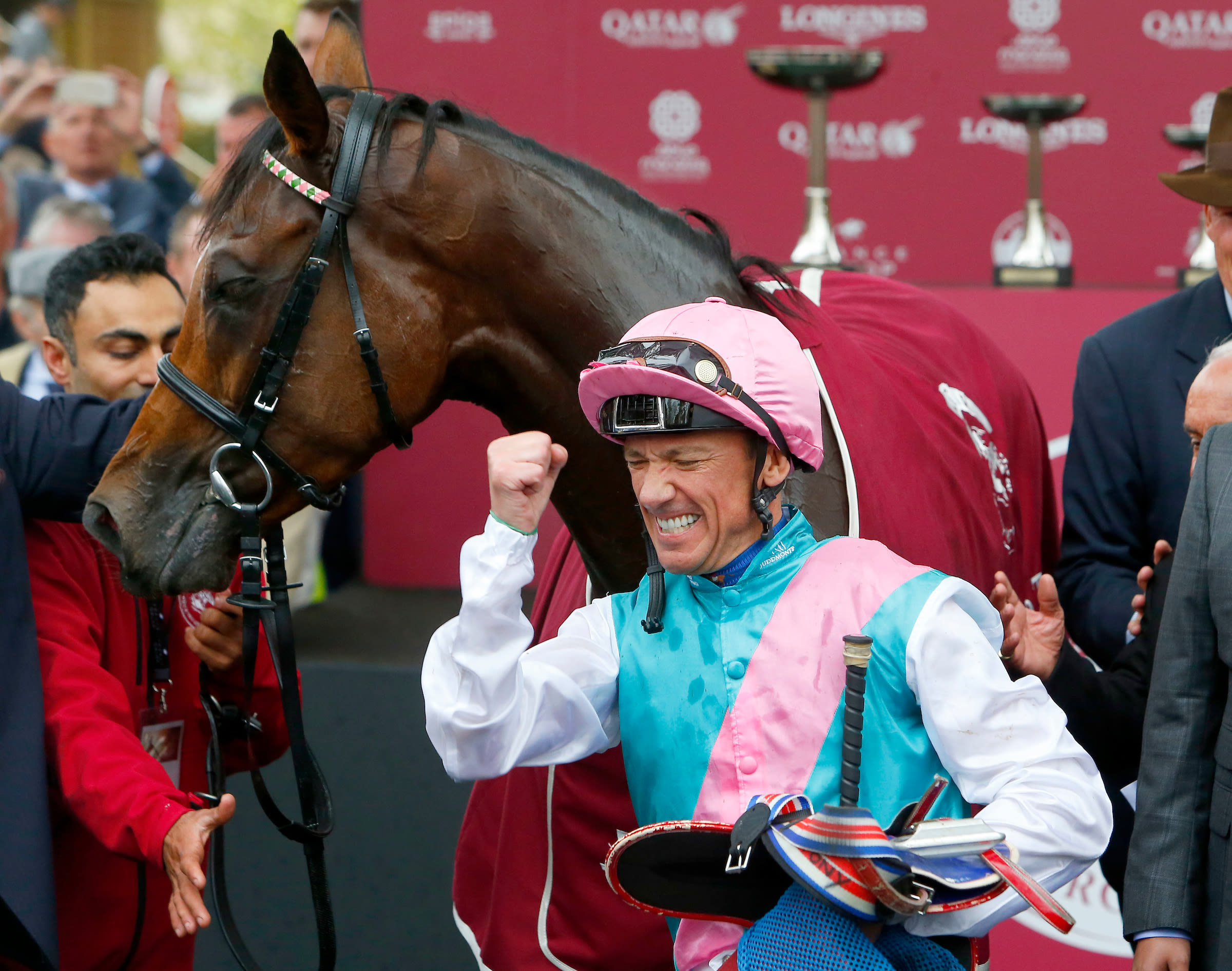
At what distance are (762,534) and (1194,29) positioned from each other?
4345mm

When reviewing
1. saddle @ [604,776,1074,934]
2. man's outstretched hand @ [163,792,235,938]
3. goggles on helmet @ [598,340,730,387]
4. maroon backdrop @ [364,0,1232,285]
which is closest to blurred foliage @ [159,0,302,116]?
maroon backdrop @ [364,0,1232,285]

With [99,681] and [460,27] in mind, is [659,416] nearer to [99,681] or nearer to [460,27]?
[99,681]

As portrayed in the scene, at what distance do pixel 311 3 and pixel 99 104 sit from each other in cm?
120

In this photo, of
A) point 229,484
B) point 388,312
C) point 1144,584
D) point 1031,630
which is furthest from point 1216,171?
point 229,484

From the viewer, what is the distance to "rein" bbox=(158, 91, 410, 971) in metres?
1.69

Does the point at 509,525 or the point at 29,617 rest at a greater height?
the point at 509,525

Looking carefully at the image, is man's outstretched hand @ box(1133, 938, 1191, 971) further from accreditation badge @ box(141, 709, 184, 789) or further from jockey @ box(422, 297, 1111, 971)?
accreditation badge @ box(141, 709, 184, 789)

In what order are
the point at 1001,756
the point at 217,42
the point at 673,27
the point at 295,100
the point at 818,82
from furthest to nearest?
the point at 217,42, the point at 673,27, the point at 818,82, the point at 295,100, the point at 1001,756

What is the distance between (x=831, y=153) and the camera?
5.09 meters

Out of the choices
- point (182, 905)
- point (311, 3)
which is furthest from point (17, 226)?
point (182, 905)

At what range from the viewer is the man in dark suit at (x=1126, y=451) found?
2.20m

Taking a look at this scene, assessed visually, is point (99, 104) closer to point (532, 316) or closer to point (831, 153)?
point (831, 153)

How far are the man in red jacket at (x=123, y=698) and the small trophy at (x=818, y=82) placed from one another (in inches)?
78.2

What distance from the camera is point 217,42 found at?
5.38 m
